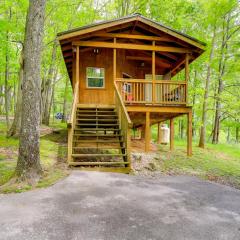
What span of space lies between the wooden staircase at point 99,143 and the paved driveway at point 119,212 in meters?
1.46

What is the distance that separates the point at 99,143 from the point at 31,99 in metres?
4.73

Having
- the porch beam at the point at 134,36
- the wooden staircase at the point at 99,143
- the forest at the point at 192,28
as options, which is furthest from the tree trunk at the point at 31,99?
the forest at the point at 192,28

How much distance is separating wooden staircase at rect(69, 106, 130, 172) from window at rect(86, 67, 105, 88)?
203 cm

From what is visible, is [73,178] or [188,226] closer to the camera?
[188,226]

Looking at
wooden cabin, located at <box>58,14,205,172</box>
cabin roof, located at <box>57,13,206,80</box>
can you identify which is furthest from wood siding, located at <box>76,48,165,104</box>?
cabin roof, located at <box>57,13,206,80</box>

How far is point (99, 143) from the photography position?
35.0 feet

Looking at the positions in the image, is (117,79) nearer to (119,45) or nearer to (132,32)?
(119,45)

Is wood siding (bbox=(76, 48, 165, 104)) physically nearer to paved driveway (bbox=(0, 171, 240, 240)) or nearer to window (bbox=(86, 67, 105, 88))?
window (bbox=(86, 67, 105, 88))

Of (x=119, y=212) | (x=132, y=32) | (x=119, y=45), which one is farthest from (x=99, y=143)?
(x=132, y=32)

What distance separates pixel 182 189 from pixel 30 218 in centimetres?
383

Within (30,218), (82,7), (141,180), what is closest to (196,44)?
(141,180)

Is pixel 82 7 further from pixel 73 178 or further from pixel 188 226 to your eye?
pixel 188 226

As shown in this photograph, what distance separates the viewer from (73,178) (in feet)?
22.6

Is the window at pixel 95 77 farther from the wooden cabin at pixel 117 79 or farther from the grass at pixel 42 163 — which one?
the grass at pixel 42 163
